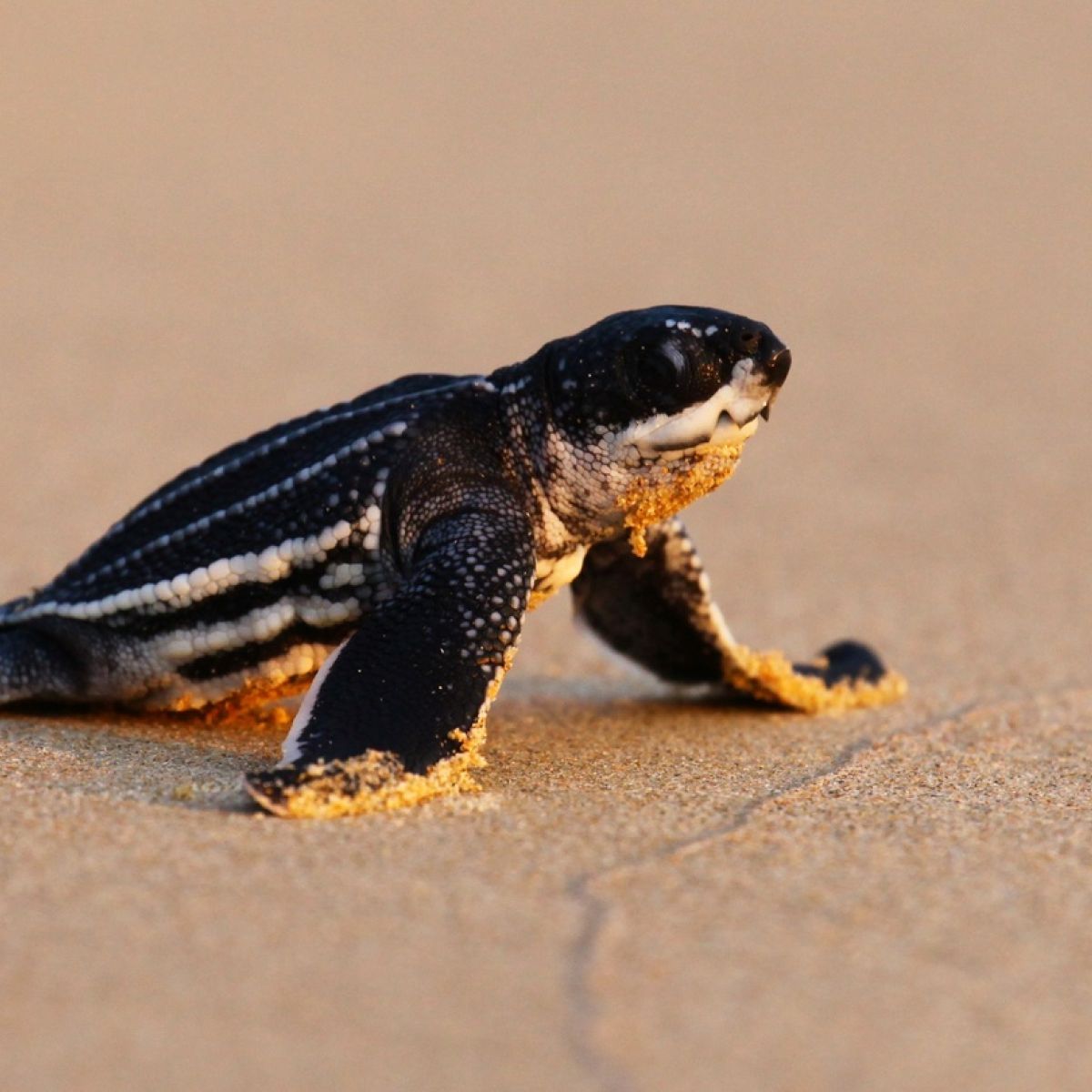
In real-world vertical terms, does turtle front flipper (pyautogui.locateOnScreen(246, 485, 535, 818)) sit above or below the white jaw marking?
below

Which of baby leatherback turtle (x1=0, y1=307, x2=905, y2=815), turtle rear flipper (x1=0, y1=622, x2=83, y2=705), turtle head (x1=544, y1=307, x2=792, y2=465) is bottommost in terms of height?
turtle rear flipper (x1=0, y1=622, x2=83, y2=705)

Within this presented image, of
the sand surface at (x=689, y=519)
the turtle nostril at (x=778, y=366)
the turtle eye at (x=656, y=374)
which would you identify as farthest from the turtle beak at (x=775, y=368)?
the sand surface at (x=689, y=519)

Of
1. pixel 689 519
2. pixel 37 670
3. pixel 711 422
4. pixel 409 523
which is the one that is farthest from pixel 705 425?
pixel 689 519

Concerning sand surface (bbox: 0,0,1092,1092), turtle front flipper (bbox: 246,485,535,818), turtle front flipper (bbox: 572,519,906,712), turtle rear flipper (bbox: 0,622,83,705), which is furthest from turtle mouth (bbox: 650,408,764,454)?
turtle rear flipper (bbox: 0,622,83,705)

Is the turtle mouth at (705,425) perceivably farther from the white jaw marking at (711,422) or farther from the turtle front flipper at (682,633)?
the turtle front flipper at (682,633)

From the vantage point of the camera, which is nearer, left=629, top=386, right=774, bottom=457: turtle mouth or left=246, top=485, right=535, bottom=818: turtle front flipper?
Result: left=246, top=485, right=535, bottom=818: turtle front flipper

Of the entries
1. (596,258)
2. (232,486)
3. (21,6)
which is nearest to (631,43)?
(21,6)

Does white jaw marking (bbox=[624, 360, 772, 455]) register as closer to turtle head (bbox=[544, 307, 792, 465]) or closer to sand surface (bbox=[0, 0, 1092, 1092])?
turtle head (bbox=[544, 307, 792, 465])
